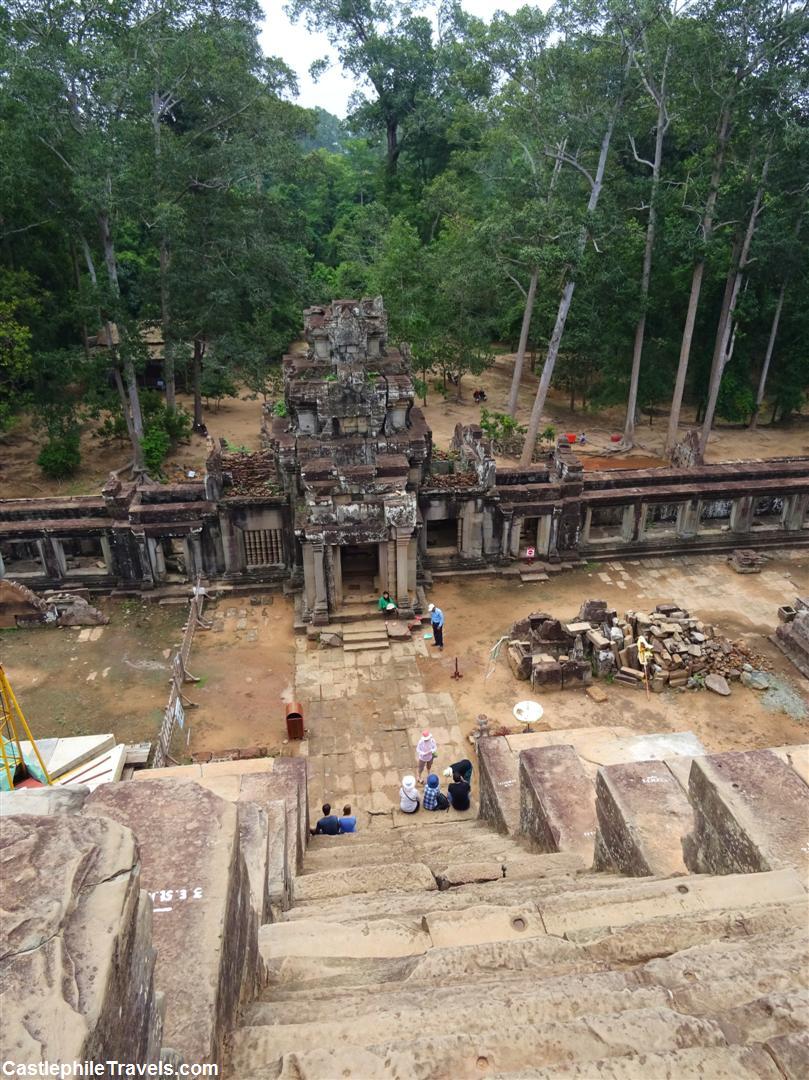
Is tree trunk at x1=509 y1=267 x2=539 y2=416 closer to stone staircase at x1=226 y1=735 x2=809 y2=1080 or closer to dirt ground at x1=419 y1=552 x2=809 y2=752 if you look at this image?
dirt ground at x1=419 y1=552 x2=809 y2=752

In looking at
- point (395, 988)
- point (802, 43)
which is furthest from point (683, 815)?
point (802, 43)

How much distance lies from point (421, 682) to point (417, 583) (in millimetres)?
4452

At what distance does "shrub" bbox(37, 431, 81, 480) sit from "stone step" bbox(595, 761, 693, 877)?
28.1 metres

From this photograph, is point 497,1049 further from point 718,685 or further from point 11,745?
point 718,685

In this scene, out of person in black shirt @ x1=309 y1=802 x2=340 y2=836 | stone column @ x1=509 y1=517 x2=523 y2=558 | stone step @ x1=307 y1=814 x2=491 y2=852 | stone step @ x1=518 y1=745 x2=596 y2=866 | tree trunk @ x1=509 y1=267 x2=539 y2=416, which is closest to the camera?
stone step @ x1=518 y1=745 x2=596 y2=866

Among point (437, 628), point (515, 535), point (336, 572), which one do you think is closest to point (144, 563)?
point (336, 572)

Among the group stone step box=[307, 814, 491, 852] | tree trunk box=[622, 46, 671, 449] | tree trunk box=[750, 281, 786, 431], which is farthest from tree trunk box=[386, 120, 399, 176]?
stone step box=[307, 814, 491, 852]

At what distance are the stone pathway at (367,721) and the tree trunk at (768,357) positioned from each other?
26263 millimetres

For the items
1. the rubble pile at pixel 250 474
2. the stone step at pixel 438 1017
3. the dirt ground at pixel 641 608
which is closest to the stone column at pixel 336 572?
the dirt ground at pixel 641 608

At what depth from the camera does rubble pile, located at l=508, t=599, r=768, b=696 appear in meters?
17.2

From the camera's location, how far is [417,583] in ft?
70.7

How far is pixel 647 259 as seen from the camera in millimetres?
30062

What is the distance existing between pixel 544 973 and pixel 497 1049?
1.53 m

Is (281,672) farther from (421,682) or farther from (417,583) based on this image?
(417,583)
